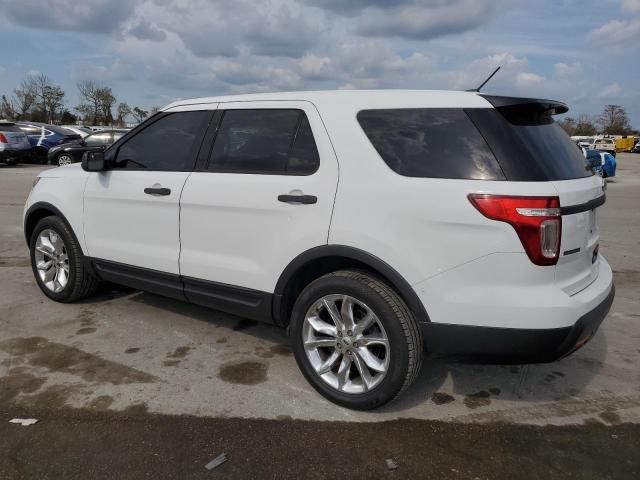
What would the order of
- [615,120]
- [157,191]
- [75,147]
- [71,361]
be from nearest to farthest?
[71,361], [157,191], [75,147], [615,120]

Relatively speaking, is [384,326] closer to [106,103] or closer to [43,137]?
[43,137]

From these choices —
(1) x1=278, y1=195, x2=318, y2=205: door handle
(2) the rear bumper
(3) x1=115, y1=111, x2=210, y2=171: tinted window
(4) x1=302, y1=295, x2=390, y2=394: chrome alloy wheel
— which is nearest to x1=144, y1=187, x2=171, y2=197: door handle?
(3) x1=115, y1=111, x2=210, y2=171: tinted window

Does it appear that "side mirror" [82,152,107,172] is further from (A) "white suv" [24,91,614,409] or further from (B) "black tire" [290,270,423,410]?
(B) "black tire" [290,270,423,410]

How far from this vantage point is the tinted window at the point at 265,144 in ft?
10.8

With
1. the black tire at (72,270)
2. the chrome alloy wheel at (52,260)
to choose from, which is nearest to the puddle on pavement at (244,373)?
the black tire at (72,270)

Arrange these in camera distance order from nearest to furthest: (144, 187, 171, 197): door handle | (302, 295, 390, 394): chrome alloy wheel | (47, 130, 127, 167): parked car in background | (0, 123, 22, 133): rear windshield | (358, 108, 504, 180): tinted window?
(358, 108, 504, 180): tinted window < (302, 295, 390, 394): chrome alloy wheel < (144, 187, 171, 197): door handle < (47, 130, 127, 167): parked car in background < (0, 123, 22, 133): rear windshield

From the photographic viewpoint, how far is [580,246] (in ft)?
9.23

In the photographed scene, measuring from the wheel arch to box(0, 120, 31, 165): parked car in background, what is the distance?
63.8ft

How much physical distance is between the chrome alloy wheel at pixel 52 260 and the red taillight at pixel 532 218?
12.2 feet

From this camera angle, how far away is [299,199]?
10.4 feet

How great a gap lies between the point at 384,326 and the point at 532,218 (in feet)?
3.05

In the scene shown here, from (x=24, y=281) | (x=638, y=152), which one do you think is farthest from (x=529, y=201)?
(x=638, y=152)

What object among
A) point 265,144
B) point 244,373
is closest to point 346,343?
point 244,373

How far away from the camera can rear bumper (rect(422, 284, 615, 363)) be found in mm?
2662
